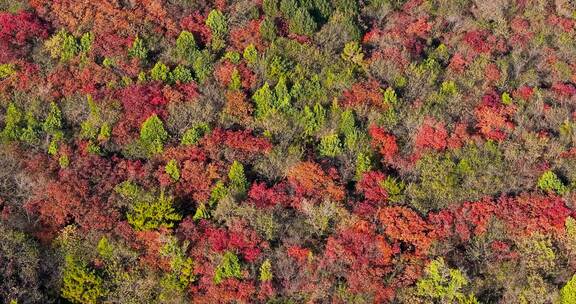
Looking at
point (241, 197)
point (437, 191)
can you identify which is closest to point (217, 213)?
point (241, 197)

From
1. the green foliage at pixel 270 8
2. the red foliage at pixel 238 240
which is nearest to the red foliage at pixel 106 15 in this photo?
the green foliage at pixel 270 8

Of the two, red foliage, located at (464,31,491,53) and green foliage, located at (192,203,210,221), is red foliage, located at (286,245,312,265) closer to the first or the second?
green foliage, located at (192,203,210,221)

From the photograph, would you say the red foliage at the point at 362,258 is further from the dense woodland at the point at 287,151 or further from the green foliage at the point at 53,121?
the green foliage at the point at 53,121

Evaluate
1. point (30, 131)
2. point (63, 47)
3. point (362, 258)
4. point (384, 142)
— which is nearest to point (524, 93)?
point (384, 142)

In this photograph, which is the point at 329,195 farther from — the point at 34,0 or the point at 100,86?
the point at 34,0

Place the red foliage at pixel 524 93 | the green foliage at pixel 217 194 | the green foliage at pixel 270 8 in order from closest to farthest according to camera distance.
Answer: the green foliage at pixel 217 194
the red foliage at pixel 524 93
the green foliage at pixel 270 8
